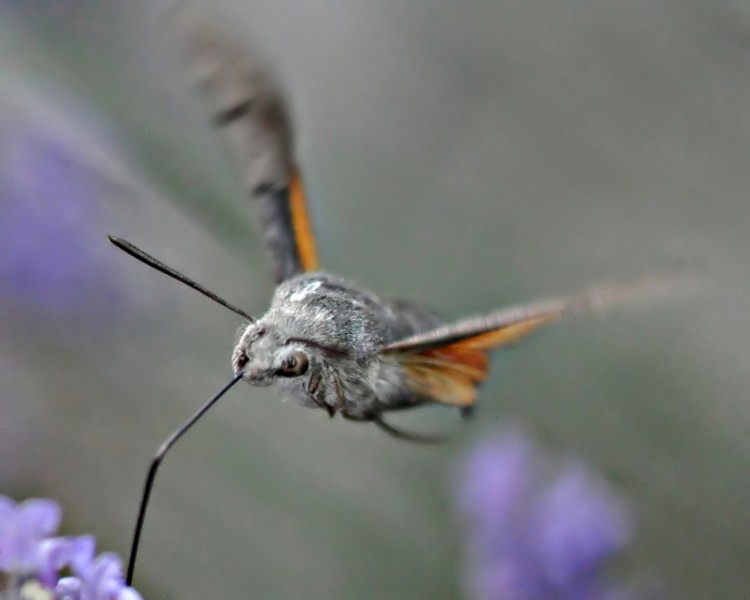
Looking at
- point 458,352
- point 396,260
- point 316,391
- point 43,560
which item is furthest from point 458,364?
point 396,260

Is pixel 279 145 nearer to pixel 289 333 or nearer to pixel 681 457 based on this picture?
pixel 289 333

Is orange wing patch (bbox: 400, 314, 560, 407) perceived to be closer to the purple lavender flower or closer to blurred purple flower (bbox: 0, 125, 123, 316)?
the purple lavender flower

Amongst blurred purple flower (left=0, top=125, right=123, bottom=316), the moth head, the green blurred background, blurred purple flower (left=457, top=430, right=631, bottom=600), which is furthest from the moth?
blurred purple flower (left=0, top=125, right=123, bottom=316)

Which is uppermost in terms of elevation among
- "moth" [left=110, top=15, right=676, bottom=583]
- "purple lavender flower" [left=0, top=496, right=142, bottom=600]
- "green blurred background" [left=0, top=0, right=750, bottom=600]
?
"green blurred background" [left=0, top=0, right=750, bottom=600]

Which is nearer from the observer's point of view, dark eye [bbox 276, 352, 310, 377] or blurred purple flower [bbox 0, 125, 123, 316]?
dark eye [bbox 276, 352, 310, 377]

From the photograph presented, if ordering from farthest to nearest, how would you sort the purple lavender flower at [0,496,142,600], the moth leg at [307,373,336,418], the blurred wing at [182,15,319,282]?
1. the blurred wing at [182,15,319,282]
2. the moth leg at [307,373,336,418]
3. the purple lavender flower at [0,496,142,600]

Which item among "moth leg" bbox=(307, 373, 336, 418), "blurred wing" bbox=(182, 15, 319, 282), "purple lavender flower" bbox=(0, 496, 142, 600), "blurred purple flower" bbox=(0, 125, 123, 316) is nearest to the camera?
"purple lavender flower" bbox=(0, 496, 142, 600)

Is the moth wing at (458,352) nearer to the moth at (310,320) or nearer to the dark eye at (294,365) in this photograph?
the moth at (310,320)

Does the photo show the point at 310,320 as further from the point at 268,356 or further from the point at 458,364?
the point at 458,364

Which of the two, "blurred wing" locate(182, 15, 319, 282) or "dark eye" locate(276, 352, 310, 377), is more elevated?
"blurred wing" locate(182, 15, 319, 282)
